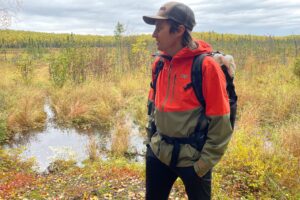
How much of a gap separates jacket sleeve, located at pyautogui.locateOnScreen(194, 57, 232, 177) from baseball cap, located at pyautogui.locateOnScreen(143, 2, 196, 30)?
0.97 ft

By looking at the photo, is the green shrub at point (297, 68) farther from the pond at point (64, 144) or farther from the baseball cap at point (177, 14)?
the baseball cap at point (177, 14)

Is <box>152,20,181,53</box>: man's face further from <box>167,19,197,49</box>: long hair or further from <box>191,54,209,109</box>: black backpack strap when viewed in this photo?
<box>191,54,209,109</box>: black backpack strap

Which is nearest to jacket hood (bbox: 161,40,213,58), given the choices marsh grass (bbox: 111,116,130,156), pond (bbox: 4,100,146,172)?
pond (bbox: 4,100,146,172)

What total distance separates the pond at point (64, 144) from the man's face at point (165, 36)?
471 cm

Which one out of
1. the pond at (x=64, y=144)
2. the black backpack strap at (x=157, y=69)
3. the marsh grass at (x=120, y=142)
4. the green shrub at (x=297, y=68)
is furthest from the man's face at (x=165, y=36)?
the green shrub at (x=297, y=68)

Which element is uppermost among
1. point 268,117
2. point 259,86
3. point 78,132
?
point 259,86

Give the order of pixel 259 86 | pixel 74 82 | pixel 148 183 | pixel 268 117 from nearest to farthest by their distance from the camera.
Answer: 1. pixel 148 183
2. pixel 268 117
3. pixel 259 86
4. pixel 74 82

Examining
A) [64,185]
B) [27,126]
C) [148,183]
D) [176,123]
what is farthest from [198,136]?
[27,126]

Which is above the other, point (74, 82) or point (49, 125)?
point (74, 82)

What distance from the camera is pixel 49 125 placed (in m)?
8.91

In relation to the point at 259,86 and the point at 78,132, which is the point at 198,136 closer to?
the point at 78,132

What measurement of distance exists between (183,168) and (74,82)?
34.3ft

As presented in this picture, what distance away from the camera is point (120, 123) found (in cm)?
823

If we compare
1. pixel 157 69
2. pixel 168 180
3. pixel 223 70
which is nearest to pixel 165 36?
pixel 157 69
